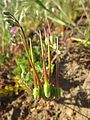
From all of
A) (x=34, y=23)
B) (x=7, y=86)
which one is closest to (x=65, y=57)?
(x=7, y=86)

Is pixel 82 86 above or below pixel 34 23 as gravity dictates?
below

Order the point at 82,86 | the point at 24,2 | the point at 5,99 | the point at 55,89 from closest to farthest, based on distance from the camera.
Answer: the point at 55,89 < the point at 82,86 < the point at 5,99 < the point at 24,2

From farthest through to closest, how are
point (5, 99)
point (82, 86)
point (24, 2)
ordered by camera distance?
point (24, 2)
point (5, 99)
point (82, 86)

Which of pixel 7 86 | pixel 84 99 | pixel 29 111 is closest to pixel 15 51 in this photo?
pixel 7 86

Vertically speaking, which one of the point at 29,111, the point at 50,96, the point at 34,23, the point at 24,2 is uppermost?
the point at 24,2

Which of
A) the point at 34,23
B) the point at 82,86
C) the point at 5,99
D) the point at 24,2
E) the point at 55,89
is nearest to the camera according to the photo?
the point at 55,89

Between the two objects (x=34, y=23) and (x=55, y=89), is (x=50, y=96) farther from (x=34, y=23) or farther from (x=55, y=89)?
(x=34, y=23)

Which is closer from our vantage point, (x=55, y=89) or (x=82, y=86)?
(x=55, y=89)

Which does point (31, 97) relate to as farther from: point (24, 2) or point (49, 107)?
point (24, 2)

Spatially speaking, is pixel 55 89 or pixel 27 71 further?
pixel 27 71
